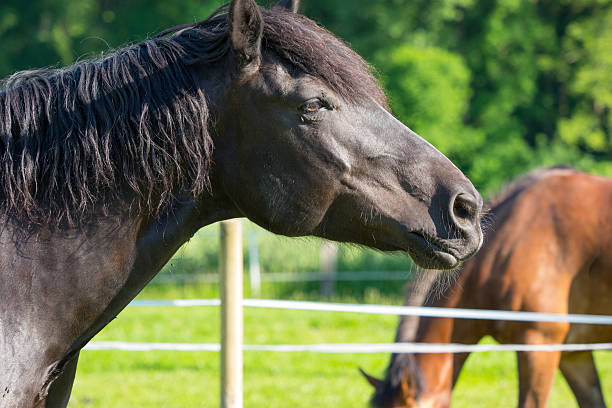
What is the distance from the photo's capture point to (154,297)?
12.3m

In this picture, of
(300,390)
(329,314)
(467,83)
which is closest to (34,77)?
(300,390)

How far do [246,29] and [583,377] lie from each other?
13.6 ft

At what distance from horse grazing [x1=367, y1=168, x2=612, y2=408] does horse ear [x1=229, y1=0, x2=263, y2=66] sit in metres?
2.94

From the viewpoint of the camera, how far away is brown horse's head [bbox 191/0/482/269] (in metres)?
2.06

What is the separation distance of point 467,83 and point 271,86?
20176 mm

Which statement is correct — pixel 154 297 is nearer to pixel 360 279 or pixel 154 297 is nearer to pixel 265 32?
pixel 360 279

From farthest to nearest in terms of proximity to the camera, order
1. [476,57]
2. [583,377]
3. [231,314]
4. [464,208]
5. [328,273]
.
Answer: [476,57] → [328,273] → [583,377] → [231,314] → [464,208]

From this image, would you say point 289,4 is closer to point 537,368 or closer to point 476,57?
point 537,368

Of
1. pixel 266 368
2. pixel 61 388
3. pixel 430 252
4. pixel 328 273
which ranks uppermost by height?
pixel 430 252

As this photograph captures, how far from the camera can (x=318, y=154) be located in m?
2.06

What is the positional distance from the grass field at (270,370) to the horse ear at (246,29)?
4486 millimetres

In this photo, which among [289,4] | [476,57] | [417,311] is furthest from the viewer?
[476,57]

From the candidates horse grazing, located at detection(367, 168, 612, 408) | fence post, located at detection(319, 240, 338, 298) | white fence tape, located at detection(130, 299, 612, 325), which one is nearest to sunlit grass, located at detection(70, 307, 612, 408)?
horse grazing, located at detection(367, 168, 612, 408)

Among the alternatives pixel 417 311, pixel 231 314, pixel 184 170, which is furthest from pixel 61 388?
pixel 417 311
